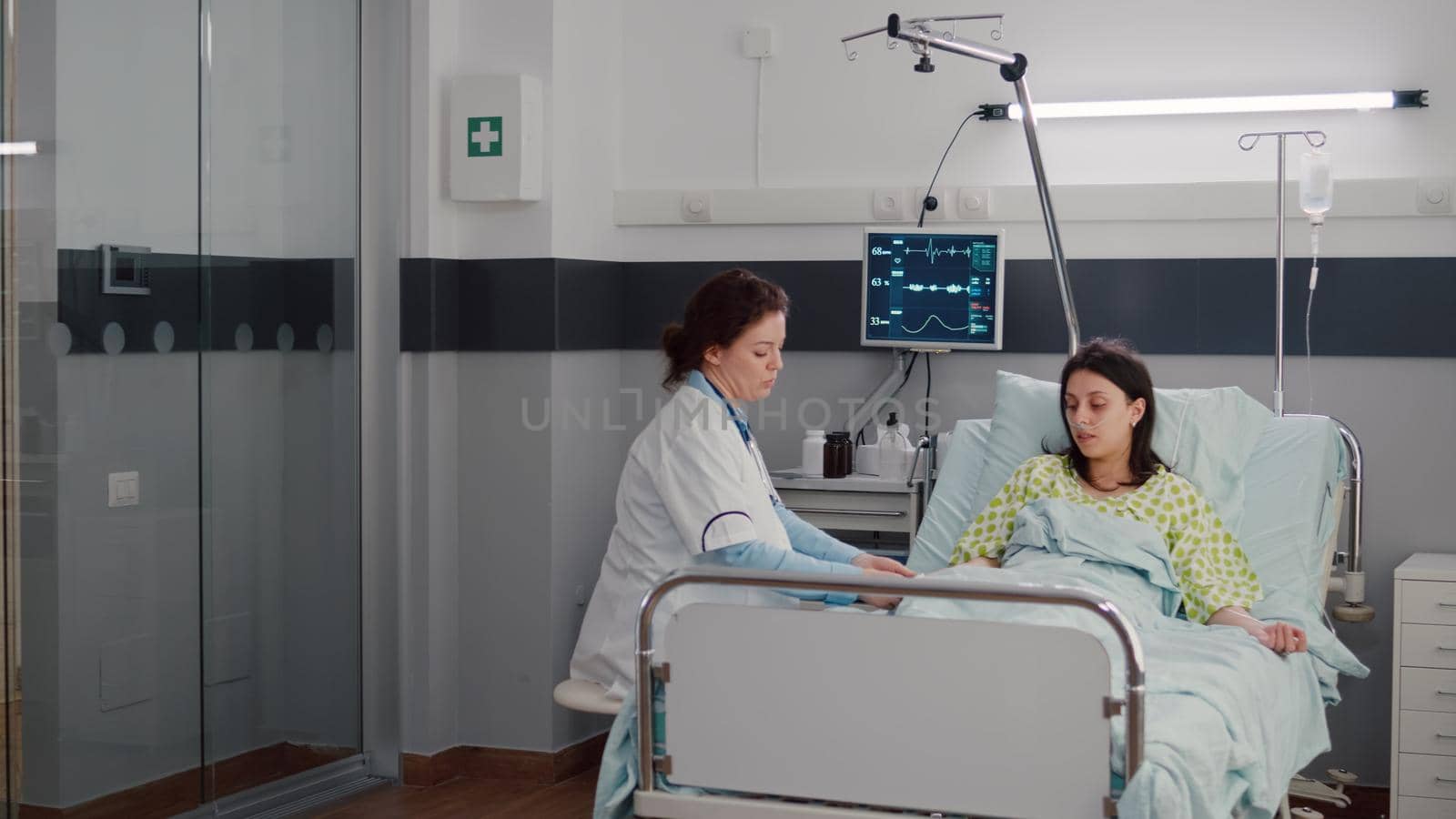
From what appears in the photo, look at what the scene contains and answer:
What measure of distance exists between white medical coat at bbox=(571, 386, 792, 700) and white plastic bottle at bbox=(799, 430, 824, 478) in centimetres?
114

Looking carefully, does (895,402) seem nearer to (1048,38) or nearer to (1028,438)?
(1028,438)

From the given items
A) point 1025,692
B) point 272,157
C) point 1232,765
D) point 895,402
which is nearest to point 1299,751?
point 1232,765

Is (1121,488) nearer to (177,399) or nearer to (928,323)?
(928,323)

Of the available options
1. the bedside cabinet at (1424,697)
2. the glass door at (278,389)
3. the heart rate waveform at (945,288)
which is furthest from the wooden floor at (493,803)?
the heart rate waveform at (945,288)

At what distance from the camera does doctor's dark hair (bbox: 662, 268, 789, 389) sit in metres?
2.64

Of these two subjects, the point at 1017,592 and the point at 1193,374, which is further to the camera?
the point at 1193,374

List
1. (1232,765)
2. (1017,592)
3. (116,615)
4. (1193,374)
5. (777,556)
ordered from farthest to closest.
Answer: (1193,374)
(116,615)
(777,556)
(1232,765)
(1017,592)

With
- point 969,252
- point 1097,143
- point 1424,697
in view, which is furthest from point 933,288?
point 1424,697

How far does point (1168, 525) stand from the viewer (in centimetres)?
288

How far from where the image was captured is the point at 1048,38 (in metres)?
3.93

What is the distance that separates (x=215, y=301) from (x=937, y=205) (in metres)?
1.98

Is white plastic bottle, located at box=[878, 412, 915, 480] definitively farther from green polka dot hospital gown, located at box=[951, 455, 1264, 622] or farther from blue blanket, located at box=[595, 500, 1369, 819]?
blue blanket, located at box=[595, 500, 1369, 819]

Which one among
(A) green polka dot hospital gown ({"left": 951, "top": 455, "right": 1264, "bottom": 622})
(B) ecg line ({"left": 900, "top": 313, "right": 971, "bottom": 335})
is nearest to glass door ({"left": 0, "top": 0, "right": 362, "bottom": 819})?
(B) ecg line ({"left": 900, "top": 313, "right": 971, "bottom": 335})

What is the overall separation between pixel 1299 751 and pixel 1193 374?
149cm
